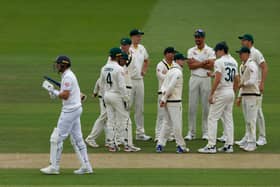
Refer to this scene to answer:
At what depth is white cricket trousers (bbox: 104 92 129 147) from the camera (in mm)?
18750

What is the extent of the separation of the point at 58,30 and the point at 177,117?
2116 centimetres

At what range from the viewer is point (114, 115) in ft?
62.2

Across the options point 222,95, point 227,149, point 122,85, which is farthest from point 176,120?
point 122,85

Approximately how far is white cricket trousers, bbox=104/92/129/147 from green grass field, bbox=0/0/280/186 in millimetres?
526

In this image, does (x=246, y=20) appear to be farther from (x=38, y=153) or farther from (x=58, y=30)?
(x=38, y=153)

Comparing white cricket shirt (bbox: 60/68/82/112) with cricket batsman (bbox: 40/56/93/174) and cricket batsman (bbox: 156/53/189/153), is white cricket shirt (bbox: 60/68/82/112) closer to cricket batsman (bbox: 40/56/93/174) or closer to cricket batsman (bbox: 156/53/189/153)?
cricket batsman (bbox: 40/56/93/174)

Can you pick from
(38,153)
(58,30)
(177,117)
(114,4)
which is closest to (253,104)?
(177,117)

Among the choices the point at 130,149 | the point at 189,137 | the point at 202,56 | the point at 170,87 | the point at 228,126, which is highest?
the point at 202,56

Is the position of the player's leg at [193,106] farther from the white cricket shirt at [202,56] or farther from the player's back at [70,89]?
the player's back at [70,89]

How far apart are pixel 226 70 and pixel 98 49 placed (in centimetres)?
1703

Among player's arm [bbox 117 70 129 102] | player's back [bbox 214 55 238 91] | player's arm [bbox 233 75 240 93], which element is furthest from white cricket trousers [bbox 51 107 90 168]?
player's arm [bbox 233 75 240 93]

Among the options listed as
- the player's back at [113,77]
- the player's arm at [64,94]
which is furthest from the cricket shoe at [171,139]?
the player's arm at [64,94]

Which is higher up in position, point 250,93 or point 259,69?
point 259,69

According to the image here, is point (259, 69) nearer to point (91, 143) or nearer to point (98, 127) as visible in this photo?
point (98, 127)
